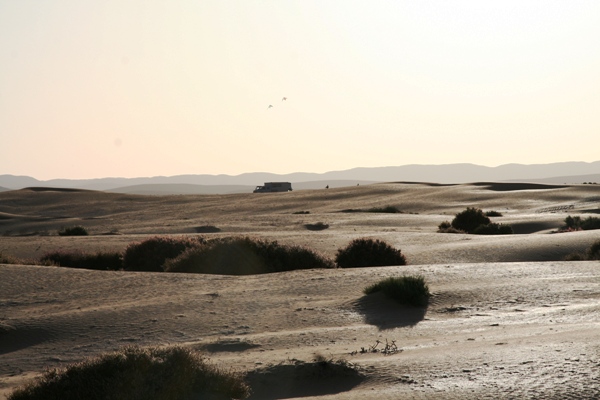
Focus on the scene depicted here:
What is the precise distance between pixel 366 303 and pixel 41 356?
5.32 meters

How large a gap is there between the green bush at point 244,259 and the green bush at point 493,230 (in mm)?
11966

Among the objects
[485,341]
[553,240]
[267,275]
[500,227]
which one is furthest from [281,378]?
[500,227]

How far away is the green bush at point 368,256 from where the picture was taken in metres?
19.3

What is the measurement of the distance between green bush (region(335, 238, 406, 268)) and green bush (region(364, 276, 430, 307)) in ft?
18.3

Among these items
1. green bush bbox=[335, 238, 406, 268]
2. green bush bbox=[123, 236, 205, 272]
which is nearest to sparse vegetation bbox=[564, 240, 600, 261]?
green bush bbox=[335, 238, 406, 268]

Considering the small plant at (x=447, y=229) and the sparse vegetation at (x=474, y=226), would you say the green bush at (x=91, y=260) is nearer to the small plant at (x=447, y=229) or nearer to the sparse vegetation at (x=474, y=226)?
the small plant at (x=447, y=229)

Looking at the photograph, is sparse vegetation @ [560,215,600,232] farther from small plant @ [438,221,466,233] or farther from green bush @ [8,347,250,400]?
green bush @ [8,347,250,400]

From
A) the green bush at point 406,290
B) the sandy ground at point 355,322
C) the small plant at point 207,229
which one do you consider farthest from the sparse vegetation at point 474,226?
the green bush at point 406,290

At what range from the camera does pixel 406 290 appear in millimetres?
12953

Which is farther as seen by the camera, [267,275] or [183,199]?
[183,199]

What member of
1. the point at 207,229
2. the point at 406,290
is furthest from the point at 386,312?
the point at 207,229

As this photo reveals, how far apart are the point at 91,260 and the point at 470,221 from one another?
54.6 feet

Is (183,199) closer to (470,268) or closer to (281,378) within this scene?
(470,268)

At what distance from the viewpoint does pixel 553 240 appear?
22344 mm
